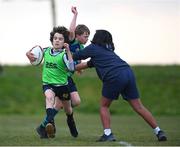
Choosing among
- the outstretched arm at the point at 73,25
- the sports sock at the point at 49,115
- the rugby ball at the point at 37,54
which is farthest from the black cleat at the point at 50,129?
the outstretched arm at the point at 73,25

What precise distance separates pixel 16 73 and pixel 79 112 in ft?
23.6

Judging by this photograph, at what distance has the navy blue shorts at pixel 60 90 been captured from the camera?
1432 cm

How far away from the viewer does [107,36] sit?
45.1 ft

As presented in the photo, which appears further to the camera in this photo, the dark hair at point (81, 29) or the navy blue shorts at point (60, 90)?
the dark hair at point (81, 29)

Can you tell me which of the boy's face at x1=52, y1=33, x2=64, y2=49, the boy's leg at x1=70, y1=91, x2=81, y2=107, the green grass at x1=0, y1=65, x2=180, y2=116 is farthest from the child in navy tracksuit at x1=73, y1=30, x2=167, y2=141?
the green grass at x1=0, y1=65, x2=180, y2=116

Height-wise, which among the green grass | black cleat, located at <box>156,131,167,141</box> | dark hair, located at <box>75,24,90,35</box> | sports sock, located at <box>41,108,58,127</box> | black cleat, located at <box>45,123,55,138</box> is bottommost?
the green grass

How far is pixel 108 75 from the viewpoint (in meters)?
13.5

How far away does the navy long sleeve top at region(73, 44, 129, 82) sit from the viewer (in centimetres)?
1355

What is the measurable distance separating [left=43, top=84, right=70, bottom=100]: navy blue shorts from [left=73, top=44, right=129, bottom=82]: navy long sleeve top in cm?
83

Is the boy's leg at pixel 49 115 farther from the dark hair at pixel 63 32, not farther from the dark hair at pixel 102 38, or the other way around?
the dark hair at pixel 102 38

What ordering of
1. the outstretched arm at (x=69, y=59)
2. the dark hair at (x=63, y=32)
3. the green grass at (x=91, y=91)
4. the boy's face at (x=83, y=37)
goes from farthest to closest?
the green grass at (x=91, y=91) < the boy's face at (x=83, y=37) < the dark hair at (x=63, y=32) < the outstretched arm at (x=69, y=59)

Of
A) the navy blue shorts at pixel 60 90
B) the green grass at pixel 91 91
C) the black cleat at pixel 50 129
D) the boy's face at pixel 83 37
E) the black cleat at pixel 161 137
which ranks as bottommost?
the green grass at pixel 91 91

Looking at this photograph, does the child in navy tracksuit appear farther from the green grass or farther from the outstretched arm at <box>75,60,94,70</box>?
the green grass

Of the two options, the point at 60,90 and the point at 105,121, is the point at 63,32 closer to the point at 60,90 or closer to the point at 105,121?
the point at 60,90
